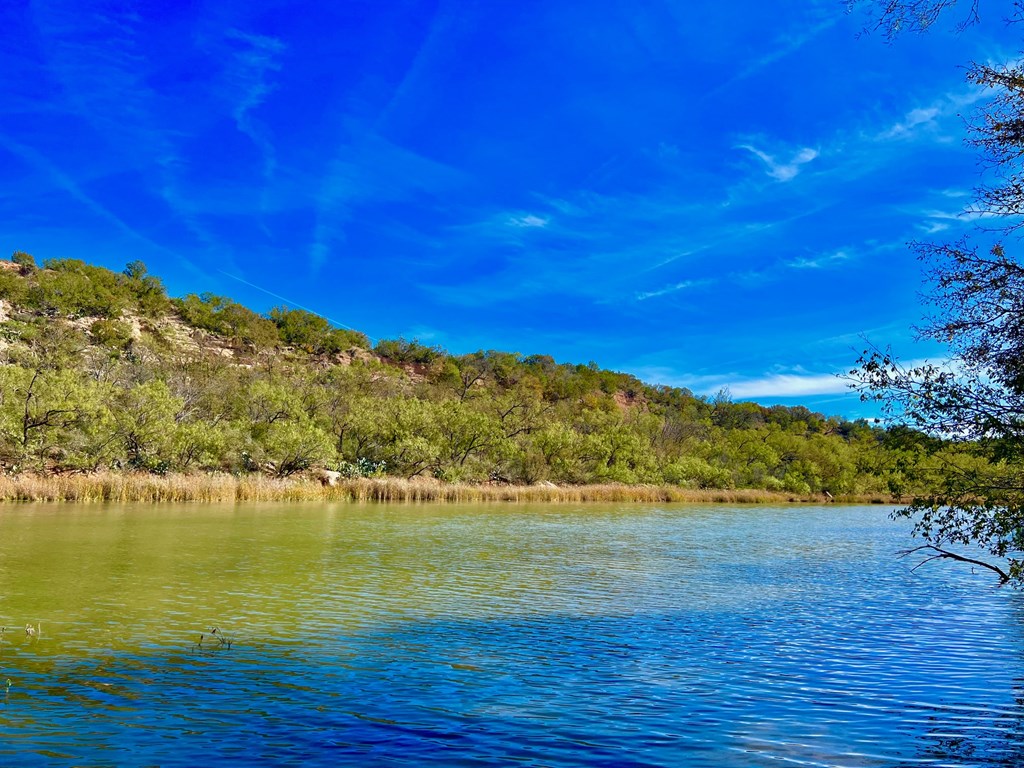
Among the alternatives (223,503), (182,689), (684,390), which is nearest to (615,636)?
(182,689)

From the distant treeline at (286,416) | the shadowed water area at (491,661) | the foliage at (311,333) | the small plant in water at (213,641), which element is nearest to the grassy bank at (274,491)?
the distant treeline at (286,416)

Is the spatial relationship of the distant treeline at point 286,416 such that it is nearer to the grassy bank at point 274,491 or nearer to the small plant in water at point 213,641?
the grassy bank at point 274,491

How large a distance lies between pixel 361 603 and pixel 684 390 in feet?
522

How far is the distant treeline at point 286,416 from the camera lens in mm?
45562

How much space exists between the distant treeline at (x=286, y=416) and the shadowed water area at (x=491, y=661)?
326cm

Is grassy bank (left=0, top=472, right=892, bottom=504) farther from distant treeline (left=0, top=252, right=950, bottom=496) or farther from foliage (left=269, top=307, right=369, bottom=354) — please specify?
foliage (left=269, top=307, right=369, bottom=354)

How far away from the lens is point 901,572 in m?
21.1

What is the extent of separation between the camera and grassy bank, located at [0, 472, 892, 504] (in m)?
37.9

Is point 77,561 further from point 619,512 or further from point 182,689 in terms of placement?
point 619,512

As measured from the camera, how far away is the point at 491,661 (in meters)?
9.83

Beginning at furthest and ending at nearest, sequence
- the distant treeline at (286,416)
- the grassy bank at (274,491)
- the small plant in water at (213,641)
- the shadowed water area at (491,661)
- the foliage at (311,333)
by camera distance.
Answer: the foliage at (311,333) < the distant treeline at (286,416) < the grassy bank at (274,491) < the small plant in water at (213,641) < the shadowed water area at (491,661)

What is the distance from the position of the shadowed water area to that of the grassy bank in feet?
59.3

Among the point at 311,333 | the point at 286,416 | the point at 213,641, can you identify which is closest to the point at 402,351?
the point at 311,333

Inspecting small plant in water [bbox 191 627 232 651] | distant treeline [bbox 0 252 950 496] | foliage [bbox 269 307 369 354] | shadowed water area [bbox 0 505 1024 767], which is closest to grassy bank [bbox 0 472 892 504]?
distant treeline [bbox 0 252 950 496]
